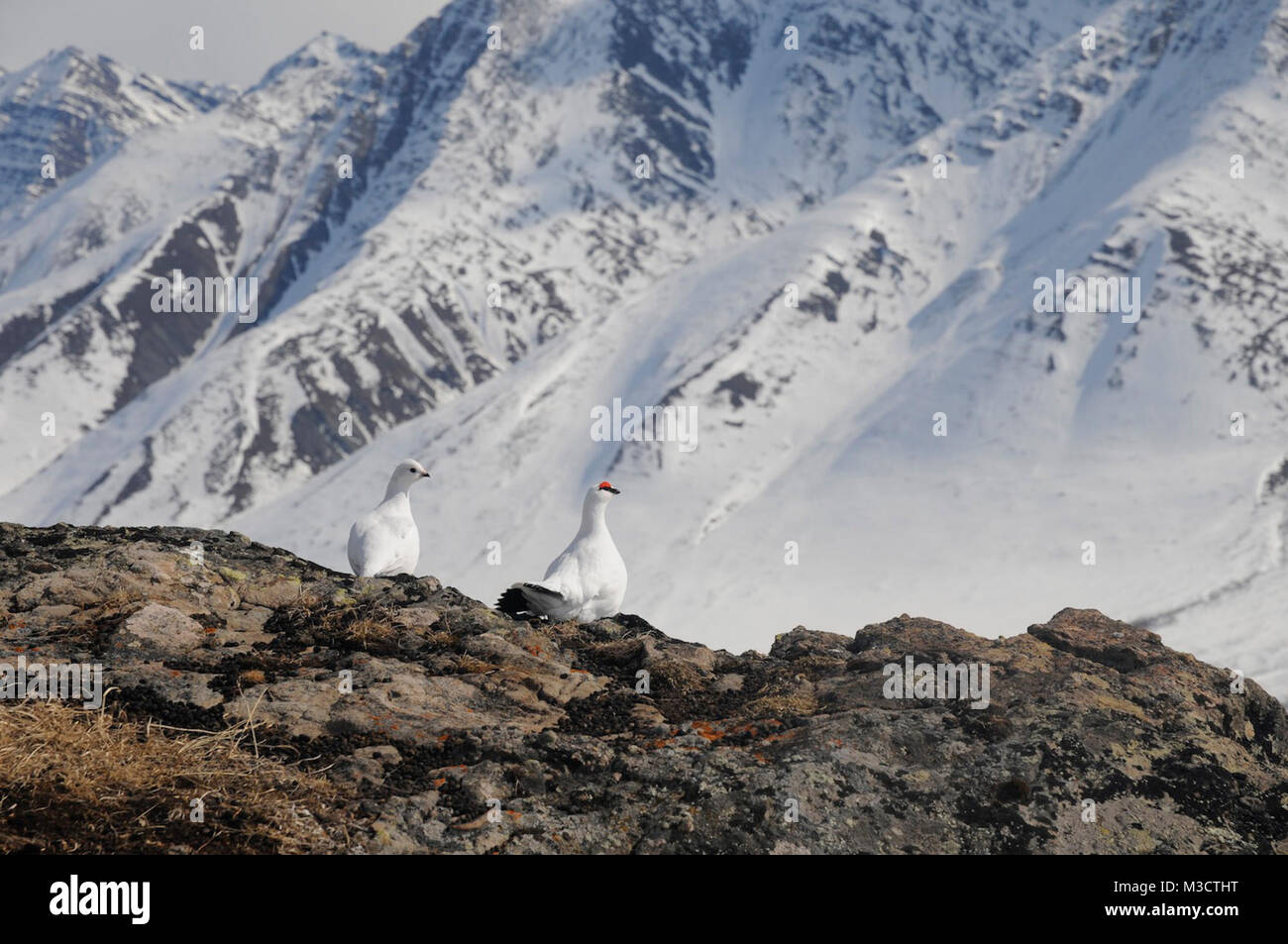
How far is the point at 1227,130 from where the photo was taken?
185000 millimetres

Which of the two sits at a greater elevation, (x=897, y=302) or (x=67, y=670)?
(x=897, y=302)

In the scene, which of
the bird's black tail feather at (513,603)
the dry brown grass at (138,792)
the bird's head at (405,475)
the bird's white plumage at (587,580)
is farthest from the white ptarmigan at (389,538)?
the dry brown grass at (138,792)

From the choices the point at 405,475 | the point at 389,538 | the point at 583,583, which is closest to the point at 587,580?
the point at 583,583

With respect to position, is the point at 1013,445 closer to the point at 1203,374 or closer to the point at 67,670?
the point at 1203,374

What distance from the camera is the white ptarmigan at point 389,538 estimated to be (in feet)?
69.0

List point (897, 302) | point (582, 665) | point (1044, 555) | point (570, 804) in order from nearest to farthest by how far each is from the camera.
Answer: point (570, 804)
point (582, 665)
point (1044, 555)
point (897, 302)

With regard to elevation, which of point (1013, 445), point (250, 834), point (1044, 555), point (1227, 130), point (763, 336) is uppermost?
point (1227, 130)

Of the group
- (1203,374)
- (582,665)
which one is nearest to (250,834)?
(582,665)

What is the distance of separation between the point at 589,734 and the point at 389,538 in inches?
367

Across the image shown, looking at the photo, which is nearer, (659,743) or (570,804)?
(570,804)

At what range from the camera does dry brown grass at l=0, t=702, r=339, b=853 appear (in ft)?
32.3

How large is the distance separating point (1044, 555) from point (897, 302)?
253 feet

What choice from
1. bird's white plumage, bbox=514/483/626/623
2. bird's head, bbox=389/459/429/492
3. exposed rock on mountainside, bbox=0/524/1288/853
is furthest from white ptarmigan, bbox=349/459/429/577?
exposed rock on mountainside, bbox=0/524/1288/853

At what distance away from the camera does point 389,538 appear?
2144cm
